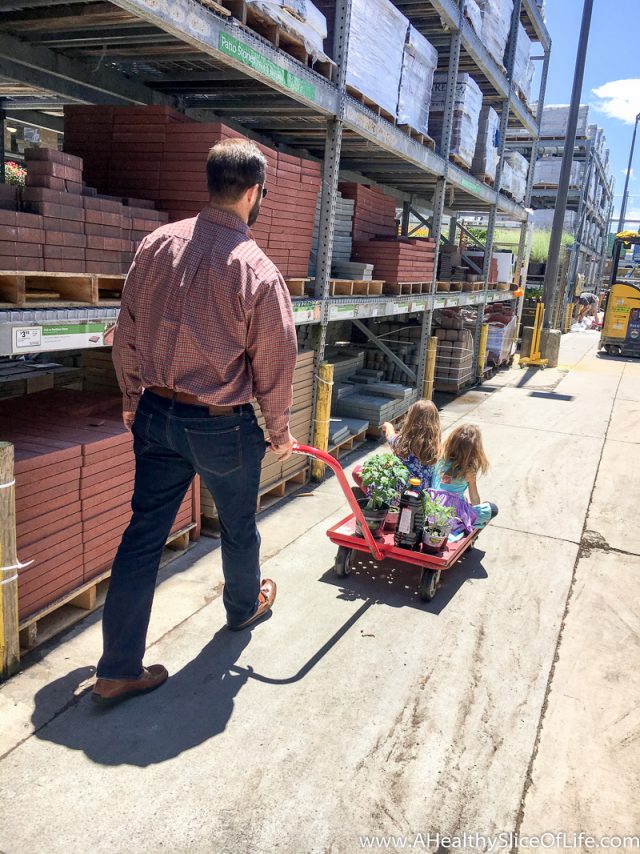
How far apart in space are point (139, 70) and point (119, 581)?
464 cm

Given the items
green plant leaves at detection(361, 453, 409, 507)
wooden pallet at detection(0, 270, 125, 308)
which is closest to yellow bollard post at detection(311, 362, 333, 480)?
green plant leaves at detection(361, 453, 409, 507)

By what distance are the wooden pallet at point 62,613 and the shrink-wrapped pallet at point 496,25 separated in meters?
9.68

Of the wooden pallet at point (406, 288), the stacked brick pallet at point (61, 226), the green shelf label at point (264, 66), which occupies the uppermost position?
the green shelf label at point (264, 66)

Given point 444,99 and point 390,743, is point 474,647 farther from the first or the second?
point 444,99

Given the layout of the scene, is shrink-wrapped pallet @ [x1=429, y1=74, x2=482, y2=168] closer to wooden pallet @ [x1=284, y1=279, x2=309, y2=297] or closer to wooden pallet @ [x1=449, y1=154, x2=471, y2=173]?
wooden pallet @ [x1=449, y1=154, x2=471, y2=173]

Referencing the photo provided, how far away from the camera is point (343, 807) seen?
266cm

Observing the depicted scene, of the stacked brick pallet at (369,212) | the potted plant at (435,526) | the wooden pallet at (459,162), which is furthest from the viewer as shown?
the wooden pallet at (459,162)

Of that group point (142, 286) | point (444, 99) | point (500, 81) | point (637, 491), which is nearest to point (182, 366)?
point (142, 286)

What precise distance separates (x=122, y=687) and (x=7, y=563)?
2.61 feet

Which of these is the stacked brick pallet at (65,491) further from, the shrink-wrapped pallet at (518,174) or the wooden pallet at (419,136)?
the shrink-wrapped pallet at (518,174)

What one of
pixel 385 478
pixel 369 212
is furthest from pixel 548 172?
pixel 385 478

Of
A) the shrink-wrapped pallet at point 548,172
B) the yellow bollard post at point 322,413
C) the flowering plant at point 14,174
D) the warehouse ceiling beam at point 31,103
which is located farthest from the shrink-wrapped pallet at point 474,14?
the shrink-wrapped pallet at point 548,172

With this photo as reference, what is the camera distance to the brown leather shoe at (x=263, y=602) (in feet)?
12.8

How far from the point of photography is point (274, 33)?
15.9 ft
